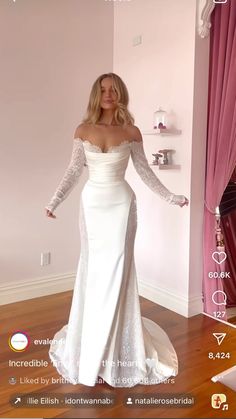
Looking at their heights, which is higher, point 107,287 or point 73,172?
point 73,172

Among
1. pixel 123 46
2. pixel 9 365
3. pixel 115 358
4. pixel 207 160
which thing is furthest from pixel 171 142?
pixel 9 365

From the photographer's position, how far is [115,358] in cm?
185

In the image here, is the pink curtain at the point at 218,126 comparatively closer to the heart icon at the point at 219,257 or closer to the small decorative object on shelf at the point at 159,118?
the heart icon at the point at 219,257

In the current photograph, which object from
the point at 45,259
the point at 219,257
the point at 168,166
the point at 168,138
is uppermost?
the point at 168,138

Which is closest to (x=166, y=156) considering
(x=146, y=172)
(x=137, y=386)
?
(x=146, y=172)

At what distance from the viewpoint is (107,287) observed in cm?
183

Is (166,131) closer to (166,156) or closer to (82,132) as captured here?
(166,156)

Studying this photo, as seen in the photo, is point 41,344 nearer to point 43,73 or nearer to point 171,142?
point 171,142

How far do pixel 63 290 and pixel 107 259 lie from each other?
55.9 inches

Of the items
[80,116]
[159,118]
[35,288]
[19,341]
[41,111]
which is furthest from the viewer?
[80,116]

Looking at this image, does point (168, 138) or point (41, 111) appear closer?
point (168, 138)

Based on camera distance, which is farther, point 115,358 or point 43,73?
point 43,73

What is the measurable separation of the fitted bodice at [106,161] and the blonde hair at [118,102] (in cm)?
12

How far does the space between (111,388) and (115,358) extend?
0.14 m
